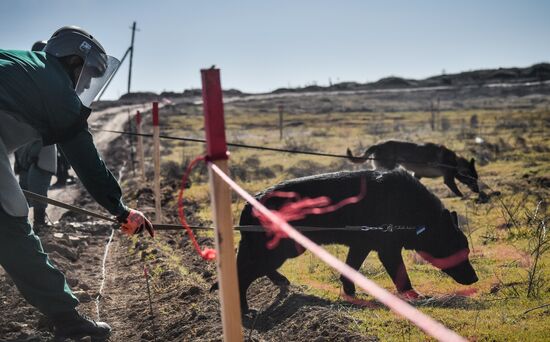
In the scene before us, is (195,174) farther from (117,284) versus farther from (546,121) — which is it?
(546,121)

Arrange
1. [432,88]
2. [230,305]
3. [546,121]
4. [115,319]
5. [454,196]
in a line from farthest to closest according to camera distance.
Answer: [432,88]
[546,121]
[454,196]
[115,319]
[230,305]

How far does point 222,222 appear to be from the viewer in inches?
102

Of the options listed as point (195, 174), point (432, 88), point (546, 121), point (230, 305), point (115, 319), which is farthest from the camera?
point (432, 88)

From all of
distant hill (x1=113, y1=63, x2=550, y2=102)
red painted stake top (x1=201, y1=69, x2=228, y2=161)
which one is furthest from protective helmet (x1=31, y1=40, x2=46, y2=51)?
distant hill (x1=113, y1=63, x2=550, y2=102)

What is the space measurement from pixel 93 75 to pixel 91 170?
838 millimetres

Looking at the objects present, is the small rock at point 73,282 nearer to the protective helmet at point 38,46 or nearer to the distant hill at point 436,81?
the protective helmet at point 38,46

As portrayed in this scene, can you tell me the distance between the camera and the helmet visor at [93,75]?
456 centimetres

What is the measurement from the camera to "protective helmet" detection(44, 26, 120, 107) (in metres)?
4.41

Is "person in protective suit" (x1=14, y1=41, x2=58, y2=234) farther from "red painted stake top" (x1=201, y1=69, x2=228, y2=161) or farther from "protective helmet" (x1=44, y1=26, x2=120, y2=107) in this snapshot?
"red painted stake top" (x1=201, y1=69, x2=228, y2=161)

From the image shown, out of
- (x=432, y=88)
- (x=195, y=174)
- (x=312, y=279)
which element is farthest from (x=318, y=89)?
(x=312, y=279)

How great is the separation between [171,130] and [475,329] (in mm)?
32261

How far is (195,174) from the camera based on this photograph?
16.3 metres

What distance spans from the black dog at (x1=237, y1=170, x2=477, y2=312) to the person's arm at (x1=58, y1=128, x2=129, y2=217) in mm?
1521

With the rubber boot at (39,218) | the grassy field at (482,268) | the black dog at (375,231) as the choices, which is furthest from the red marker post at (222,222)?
the rubber boot at (39,218)
